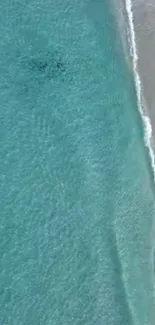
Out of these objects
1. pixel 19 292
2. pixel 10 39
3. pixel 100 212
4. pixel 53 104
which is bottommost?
pixel 19 292

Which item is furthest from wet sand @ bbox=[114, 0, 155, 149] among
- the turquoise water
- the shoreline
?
the turquoise water

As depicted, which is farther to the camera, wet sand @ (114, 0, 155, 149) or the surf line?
wet sand @ (114, 0, 155, 149)

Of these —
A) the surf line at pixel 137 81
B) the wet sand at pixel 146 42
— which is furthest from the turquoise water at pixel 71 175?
the wet sand at pixel 146 42

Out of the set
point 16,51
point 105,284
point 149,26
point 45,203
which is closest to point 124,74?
point 149,26

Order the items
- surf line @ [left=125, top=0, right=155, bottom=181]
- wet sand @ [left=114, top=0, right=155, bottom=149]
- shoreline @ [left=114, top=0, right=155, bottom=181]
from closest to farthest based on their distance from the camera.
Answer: surf line @ [left=125, top=0, right=155, bottom=181] < shoreline @ [left=114, top=0, right=155, bottom=181] < wet sand @ [left=114, top=0, right=155, bottom=149]

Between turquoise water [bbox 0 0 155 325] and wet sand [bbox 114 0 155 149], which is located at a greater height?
wet sand [bbox 114 0 155 149]

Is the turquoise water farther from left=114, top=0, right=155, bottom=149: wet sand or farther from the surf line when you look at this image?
left=114, top=0, right=155, bottom=149: wet sand

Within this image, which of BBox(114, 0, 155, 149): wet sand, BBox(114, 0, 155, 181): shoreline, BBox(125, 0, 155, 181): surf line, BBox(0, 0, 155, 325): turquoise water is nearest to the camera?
BBox(0, 0, 155, 325): turquoise water

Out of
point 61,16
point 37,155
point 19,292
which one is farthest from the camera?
point 61,16

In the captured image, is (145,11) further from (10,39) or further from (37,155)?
(37,155)
